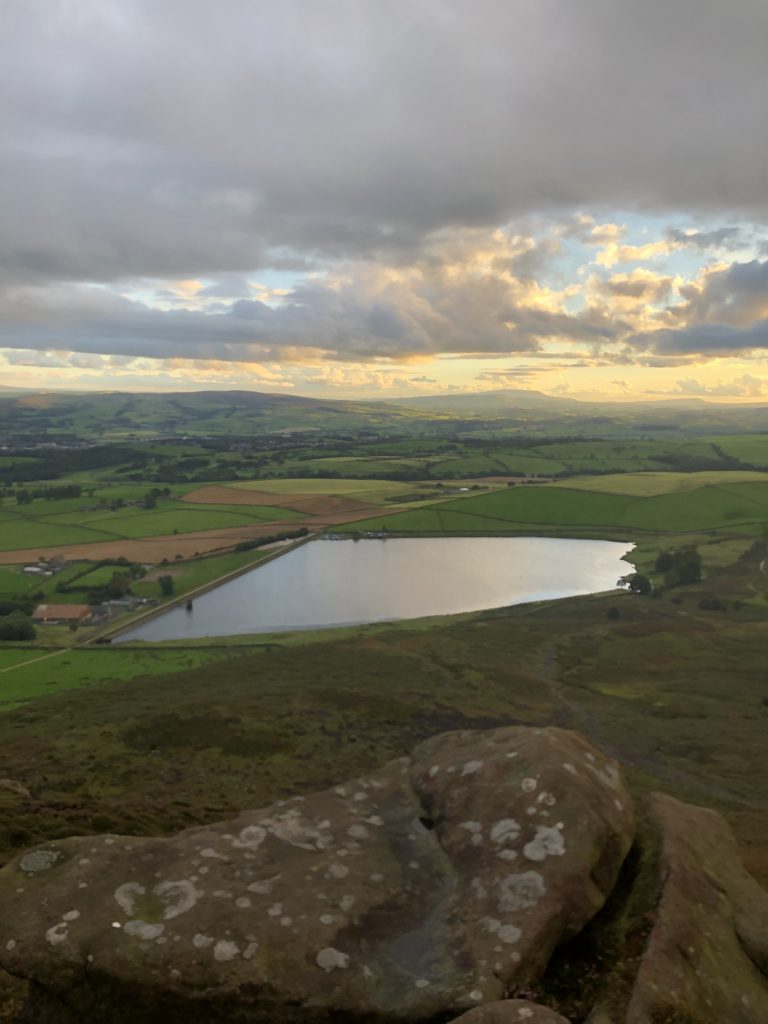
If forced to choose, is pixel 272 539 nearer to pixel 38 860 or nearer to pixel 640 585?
pixel 640 585

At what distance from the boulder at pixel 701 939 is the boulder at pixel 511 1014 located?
6.08 ft

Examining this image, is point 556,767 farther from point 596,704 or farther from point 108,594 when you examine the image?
point 108,594

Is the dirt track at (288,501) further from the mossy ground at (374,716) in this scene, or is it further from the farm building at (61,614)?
the mossy ground at (374,716)

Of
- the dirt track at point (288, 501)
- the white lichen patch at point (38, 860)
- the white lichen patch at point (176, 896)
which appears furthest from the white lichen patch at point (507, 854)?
the dirt track at point (288, 501)

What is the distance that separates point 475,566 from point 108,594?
202 feet

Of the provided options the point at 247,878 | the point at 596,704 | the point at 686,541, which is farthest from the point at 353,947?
the point at 686,541

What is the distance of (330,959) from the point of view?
13.5 metres

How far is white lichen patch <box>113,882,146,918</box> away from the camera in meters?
14.5

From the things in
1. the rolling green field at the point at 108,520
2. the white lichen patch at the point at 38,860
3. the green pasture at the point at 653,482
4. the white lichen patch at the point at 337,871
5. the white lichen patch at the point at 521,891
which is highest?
the white lichen patch at the point at 521,891

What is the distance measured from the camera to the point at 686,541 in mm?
131000

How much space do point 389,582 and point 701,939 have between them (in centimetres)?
9865

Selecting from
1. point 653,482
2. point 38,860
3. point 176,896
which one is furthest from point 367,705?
point 653,482

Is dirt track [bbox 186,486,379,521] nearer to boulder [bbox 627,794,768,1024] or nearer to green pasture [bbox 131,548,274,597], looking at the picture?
green pasture [bbox 131,548,274,597]

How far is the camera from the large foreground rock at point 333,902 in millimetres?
12797
